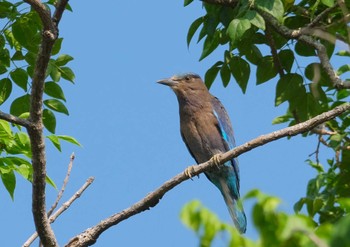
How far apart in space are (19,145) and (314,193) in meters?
2.45

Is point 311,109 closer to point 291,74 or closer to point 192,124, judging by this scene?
point 291,74

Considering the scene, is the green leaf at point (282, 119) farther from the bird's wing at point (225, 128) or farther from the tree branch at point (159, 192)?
the tree branch at point (159, 192)

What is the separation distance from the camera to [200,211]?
1312 mm

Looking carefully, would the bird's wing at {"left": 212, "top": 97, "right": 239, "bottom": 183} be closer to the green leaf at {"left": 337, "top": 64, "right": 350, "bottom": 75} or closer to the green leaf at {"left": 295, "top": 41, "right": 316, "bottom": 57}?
the green leaf at {"left": 337, "top": 64, "right": 350, "bottom": 75}

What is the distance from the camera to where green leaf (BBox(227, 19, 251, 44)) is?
14.8 feet

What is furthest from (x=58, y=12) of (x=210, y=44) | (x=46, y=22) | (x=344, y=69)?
(x=344, y=69)

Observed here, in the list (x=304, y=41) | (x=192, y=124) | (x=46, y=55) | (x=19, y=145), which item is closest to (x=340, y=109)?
(x=304, y=41)

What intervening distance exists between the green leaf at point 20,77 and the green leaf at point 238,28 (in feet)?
4.47

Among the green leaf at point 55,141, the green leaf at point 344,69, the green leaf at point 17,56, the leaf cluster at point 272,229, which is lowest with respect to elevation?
the leaf cluster at point 272,229

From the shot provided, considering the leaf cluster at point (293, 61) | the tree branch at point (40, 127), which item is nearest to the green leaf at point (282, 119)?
the leaf cluster at point (293, 61)

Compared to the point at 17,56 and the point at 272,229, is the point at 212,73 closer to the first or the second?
the point at 17,56

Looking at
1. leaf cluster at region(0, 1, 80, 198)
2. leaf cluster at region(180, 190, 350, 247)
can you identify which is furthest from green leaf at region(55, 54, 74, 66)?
leaf cluster at region(180, 190, 350, 247)

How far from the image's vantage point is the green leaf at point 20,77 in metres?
4.88

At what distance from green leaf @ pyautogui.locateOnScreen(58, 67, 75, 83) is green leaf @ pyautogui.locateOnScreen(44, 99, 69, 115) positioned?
9.8 inches
